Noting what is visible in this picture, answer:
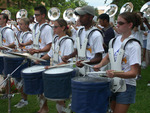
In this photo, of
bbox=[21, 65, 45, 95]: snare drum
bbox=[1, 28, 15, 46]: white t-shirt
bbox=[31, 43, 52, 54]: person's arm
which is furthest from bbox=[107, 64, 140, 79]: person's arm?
bbox=[1, 28, 15, 46]: white t-shirt

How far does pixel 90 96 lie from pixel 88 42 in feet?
3.56

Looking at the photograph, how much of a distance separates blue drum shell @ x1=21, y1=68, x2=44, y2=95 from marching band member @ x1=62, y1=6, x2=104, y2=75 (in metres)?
0.66

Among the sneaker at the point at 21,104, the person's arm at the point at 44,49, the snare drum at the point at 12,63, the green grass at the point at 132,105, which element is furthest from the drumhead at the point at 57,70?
the sneaker at the point at 21,104

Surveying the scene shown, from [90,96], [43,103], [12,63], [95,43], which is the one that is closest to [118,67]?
[90,96]

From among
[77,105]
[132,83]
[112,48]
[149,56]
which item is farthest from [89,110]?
[149,56]

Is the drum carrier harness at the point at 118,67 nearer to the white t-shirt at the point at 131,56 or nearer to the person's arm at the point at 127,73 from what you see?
the white t-shirt at the point at 131,56

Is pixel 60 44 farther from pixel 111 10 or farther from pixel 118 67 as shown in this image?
pixel 111 10

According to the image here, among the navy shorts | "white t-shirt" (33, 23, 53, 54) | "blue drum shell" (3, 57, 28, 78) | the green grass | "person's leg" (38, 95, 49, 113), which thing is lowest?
the green grass

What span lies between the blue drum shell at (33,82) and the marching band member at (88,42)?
2.18ft

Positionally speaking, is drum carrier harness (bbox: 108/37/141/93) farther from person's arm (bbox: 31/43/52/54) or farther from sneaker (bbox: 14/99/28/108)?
sneaker (bbox: 14/99/28/108)

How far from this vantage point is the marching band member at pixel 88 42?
363 centimetres

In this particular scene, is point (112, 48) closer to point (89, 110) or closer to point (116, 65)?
point (116, 65)

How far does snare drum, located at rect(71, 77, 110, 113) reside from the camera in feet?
9.16

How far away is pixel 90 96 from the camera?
9.18 ft
